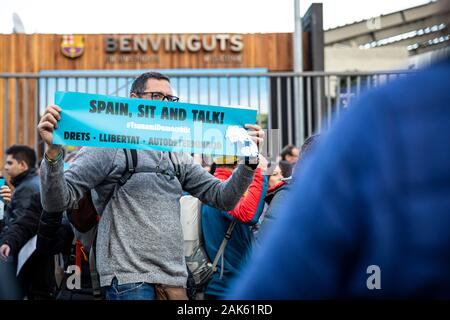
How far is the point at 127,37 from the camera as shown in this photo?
1068 cm

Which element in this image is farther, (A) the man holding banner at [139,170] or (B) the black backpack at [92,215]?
(B) the black backpack at [92,215]

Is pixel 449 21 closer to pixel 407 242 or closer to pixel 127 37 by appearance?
pixel 407 242

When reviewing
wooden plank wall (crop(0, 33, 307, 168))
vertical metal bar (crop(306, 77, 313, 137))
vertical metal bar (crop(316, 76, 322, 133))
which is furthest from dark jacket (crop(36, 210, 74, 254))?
wooden plank wall (crop(0, 33, 307, 168))

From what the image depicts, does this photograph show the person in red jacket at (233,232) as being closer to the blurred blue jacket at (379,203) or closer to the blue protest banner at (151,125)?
the blue protest banner at (151,125)

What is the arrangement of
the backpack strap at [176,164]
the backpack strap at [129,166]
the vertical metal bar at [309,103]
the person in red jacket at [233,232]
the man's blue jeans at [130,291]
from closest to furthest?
1. the man's blue jeans at [130,291]
2. the backpack strap at [129,166]
3. the backpack strap at [176,164]
4. the person in red jacket at [233,232]
5. the vertical metal bar at [309,103]

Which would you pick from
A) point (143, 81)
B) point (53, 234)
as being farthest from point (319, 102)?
point (143, 81)

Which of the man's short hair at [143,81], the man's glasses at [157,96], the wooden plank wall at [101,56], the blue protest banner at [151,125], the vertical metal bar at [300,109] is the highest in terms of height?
the wooden plank wall at [101,56]

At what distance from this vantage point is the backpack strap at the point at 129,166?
11.5ft

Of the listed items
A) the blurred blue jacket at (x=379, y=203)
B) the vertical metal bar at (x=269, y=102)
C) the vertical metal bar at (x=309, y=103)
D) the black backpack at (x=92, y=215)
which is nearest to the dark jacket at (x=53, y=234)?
the black backpack at (x=92, y=215)

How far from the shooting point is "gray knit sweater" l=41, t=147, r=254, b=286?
11.2ft

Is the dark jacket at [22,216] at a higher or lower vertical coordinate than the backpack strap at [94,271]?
higher

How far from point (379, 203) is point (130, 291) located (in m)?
2.70

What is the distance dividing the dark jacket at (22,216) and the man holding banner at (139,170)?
243 centimetres
